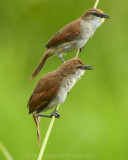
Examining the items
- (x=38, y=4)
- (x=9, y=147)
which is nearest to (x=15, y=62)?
(x=38, y=4)

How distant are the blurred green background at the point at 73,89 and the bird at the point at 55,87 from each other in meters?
0.58

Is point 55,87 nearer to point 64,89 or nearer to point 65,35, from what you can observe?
point 64,89

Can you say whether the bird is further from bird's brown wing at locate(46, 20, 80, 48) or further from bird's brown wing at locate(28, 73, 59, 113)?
bird's brown wing at locate(46, 20, 80, 48)

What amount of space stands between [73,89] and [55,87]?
1135 mm

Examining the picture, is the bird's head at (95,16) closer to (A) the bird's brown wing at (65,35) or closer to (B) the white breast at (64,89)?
(A) the bird's brown wing at (65,35)

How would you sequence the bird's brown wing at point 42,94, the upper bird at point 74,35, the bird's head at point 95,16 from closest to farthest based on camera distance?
the bird's brown wing at point 42,94, the bird's head at point 95,16, the upper bird at point 74,35

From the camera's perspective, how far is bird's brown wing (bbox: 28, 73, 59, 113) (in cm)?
430

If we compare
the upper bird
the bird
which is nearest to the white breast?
the bird

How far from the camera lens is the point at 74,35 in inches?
208

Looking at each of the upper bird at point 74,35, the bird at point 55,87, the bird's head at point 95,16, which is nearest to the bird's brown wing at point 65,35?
the upper bird at point 74,35

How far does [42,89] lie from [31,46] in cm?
158

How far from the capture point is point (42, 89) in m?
4.34

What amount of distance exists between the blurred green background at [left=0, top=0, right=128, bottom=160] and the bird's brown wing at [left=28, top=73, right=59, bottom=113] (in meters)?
0.61

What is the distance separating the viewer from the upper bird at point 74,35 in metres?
5.22
